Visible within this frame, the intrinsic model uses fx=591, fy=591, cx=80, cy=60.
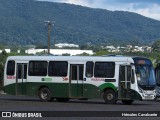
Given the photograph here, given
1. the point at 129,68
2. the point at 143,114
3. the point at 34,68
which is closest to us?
the point at 143,114

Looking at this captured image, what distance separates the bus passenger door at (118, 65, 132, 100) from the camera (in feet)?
104

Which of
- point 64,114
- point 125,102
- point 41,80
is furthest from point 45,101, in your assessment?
point 64,114

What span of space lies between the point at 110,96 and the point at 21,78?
548cm

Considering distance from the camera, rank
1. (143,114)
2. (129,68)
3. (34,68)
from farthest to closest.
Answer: (34,68), (129,68), (143,114)

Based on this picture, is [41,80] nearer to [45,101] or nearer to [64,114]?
[45,101]

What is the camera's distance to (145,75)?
32.0m

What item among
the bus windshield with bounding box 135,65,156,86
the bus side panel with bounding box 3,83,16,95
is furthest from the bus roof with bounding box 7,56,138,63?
the bus side panel with bounding box 3,83,16,95

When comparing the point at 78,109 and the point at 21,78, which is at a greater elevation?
the point at 21,78

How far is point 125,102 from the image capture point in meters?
33.0

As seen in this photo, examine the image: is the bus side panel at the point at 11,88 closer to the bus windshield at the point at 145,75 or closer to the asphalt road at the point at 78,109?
the asphalt road at the point at 78,109

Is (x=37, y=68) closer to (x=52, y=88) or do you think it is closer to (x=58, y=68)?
(x=58, y=68)

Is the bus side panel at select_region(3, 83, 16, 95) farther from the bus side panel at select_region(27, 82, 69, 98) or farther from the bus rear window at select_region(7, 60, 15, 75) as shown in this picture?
the bus side panel at select_region(27, 82, 69, 98)

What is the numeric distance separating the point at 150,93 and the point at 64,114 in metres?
21.1

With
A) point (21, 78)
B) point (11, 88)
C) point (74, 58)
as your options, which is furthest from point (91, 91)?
point (11, 88)
